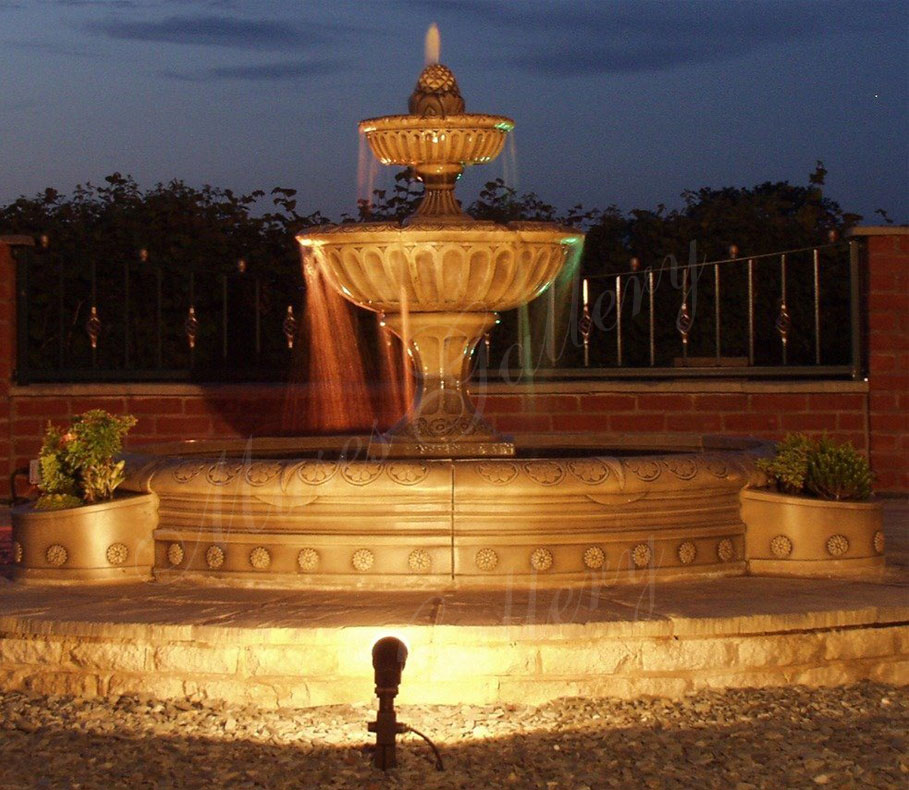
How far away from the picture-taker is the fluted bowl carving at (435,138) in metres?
7.40

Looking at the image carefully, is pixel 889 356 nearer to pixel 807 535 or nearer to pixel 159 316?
pixel 807 535

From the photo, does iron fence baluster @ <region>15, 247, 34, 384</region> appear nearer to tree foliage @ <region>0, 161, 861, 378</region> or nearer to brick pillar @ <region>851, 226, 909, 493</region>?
tree foliage @ <region>0, 161, 861, 378</region>

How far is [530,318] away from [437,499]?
640cm

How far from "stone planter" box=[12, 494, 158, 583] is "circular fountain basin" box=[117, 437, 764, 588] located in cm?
12

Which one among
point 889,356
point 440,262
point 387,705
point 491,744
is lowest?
point 491,744

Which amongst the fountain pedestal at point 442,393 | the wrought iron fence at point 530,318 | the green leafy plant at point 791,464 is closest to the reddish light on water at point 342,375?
the wrought iron fence at point 530,318

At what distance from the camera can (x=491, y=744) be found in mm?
4957

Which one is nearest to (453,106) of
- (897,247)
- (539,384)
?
(539,384)

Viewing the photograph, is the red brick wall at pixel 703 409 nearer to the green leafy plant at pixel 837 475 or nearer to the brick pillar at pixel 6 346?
the brick pillar at pixel 6 346

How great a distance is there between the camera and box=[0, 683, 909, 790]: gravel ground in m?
4.61

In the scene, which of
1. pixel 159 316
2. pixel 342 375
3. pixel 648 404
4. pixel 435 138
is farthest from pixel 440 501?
pixel 342 375

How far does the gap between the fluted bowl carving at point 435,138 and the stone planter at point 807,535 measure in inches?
81.9

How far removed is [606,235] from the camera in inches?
512

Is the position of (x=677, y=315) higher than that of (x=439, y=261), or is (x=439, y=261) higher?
(x=439, y=261)
